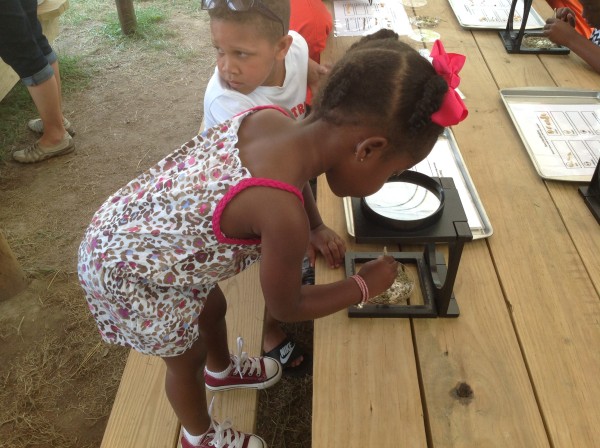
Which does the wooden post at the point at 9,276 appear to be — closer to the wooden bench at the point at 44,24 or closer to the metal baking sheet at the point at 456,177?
the wooden bench at the point at 44,24

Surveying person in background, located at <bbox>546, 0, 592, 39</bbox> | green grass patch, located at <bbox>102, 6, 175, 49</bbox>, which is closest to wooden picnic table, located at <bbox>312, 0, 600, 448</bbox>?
person in background, located at <bbox>546, 0, 592, 39</bbox>

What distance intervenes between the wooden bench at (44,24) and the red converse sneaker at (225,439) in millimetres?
2591

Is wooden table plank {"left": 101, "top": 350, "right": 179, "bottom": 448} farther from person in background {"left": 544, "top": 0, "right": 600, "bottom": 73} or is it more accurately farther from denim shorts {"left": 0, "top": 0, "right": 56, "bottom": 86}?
denim shorts {"left": 0, "top": 0, "right": 56, "bottom": 86}

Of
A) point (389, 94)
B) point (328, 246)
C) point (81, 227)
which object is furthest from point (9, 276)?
point (389, 94)

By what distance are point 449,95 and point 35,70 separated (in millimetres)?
2429

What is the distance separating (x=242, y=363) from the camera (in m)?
1.41

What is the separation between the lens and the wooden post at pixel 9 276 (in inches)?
84.5

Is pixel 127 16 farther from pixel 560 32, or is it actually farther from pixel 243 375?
pixel 243 375

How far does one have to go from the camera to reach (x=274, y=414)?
5.89 ft

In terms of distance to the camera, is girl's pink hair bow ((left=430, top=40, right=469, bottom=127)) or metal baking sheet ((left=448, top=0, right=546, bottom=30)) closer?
girl's pink hair bow ((left=430, top=40, right=469, bottom=127))

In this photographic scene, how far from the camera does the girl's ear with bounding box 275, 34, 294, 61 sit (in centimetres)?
149

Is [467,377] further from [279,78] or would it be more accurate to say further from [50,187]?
[50,187]

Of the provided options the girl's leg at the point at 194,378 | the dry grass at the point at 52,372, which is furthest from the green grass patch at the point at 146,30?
the girl's leg at the point at 194,378

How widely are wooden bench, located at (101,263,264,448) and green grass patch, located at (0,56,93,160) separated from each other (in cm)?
216
